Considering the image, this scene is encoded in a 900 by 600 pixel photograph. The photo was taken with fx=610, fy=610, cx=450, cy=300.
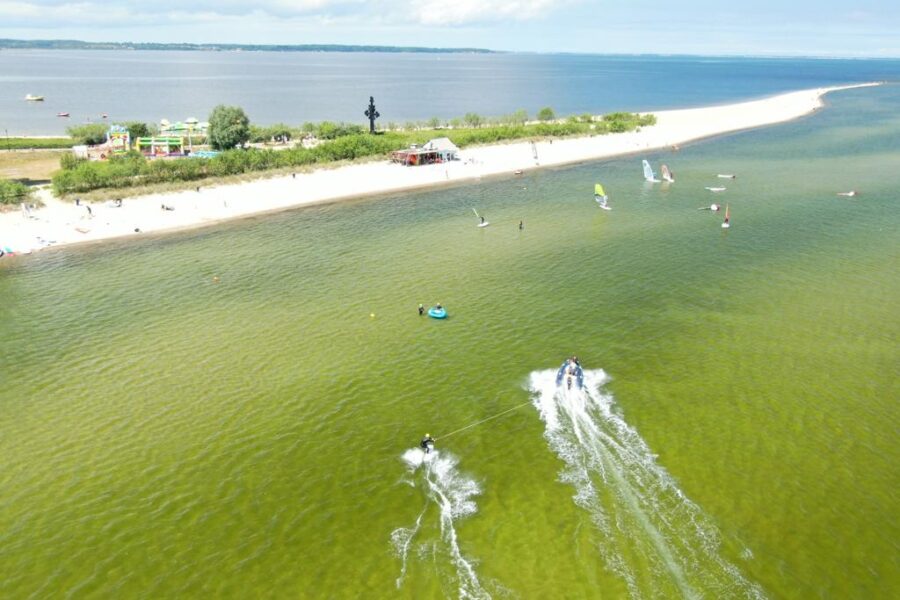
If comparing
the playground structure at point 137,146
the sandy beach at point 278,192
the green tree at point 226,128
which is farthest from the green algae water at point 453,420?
the playground structure at point 137,146

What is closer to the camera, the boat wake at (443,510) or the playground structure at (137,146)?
the boat wake at (443,510)

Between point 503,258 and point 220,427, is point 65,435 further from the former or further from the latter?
point 503,258

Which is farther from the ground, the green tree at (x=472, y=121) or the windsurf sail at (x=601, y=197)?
the green tree at (x=472, y=121)

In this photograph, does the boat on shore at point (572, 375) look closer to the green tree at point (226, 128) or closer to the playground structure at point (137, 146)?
the green tree at point (226, 128)

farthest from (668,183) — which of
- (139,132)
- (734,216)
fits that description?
(139,132)

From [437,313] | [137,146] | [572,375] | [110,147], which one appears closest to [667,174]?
[437,313]

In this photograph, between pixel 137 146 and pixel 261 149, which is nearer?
pixel 261 149

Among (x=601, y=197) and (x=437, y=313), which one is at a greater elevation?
(x=601, y=197)

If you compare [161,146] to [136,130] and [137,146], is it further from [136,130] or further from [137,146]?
[136,130]
